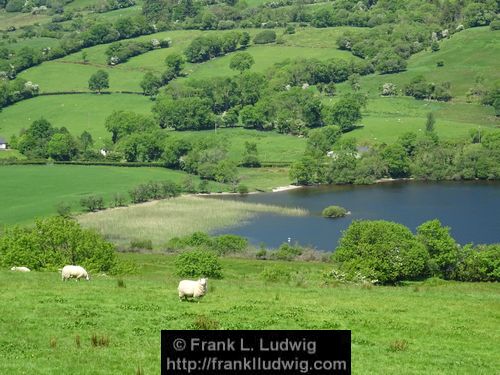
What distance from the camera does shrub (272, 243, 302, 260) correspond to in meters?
110

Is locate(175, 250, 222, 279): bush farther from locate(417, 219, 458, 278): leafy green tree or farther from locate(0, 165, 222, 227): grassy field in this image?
locate(0, 165, 222, 227): grassy field

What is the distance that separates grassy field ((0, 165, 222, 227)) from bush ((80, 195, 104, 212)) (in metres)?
1.30

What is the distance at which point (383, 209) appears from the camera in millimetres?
150000

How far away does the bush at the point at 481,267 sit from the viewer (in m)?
85.8

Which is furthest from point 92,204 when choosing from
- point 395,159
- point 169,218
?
point 395,159

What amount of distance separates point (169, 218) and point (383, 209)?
122 ft

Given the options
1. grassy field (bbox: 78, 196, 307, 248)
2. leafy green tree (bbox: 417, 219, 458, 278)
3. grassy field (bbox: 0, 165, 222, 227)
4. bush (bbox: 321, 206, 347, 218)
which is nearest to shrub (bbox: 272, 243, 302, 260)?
grassy field (bbox: 78, 196, 307, 248)

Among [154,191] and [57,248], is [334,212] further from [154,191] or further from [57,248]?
[57,248]

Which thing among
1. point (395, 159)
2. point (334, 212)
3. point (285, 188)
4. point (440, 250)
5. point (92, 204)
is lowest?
Result: point (334, 212)

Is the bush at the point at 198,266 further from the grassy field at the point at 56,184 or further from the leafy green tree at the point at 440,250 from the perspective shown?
the grassy field at the point at 56,184

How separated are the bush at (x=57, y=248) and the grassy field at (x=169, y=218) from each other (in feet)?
197

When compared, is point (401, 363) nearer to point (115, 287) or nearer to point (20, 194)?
point (115, 287)

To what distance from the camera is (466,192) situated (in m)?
169

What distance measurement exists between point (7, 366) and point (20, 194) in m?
139
